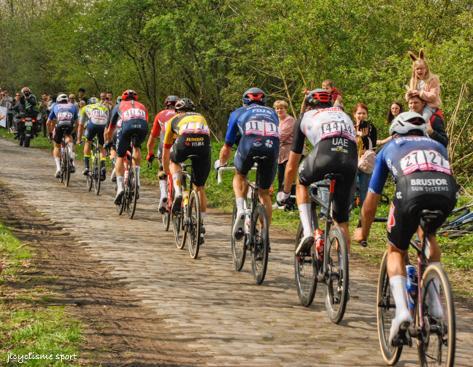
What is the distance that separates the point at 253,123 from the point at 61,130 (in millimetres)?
11077

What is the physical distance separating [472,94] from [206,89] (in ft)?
56.8

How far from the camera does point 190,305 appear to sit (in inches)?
353

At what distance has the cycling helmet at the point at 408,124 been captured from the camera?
6.83 metres

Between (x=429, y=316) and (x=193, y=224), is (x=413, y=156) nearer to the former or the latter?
(x=429, y=316)

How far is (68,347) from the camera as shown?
23.2ft

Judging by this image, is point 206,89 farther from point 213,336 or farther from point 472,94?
point 213,336

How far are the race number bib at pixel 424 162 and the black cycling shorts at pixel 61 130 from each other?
1500 centimetres

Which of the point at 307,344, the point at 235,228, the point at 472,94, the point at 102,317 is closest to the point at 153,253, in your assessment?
the point at 235,228

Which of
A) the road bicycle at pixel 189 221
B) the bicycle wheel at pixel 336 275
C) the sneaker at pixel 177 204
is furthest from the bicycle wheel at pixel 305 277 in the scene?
the sneaker at pixel 177 204

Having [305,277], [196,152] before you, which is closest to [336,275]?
[305,277]

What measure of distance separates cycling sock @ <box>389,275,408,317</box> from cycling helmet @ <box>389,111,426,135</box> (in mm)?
1105

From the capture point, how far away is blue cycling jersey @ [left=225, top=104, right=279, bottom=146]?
10586 millimetres

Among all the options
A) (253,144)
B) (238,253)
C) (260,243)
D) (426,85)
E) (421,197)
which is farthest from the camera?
(426,85)

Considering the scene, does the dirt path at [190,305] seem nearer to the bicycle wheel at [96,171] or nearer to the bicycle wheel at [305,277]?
the bicycle wheel at [305,277]
